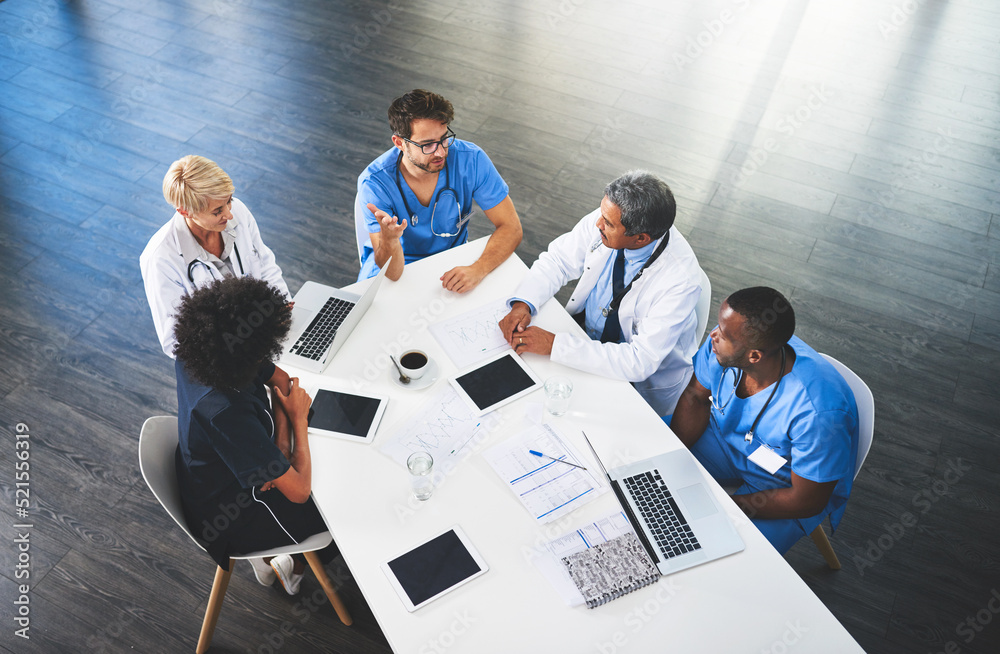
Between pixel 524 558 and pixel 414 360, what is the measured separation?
772mm

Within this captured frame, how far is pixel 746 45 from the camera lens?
5461 millimetres

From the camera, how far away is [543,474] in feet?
6.76

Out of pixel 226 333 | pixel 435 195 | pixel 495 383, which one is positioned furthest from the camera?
pixel 435 195

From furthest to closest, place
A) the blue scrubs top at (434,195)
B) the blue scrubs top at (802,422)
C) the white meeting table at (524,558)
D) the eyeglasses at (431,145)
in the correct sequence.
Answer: the blue scrubs top at (434,195)
the eyeglasses at (431,145)
the blue scrubs top at (802,422)
the white meeting table at (524,558)

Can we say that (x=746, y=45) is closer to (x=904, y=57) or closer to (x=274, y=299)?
(x=904, y=57)

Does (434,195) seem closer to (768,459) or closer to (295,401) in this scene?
(295,401)

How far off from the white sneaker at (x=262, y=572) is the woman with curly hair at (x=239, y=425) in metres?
0.35

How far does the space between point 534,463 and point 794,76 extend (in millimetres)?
4385

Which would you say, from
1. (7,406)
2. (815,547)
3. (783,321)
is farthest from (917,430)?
(7,406)

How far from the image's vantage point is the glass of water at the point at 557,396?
221cm

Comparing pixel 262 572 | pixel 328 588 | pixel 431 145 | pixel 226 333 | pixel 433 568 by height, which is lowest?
pixel 262 572

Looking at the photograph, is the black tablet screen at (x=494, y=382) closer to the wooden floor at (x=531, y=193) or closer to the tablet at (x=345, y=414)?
the tablet at (x=345, y=414)

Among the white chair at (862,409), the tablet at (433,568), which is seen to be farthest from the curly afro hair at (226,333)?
the white chair at (862,409)

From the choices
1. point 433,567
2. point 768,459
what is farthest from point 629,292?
point 433,567
